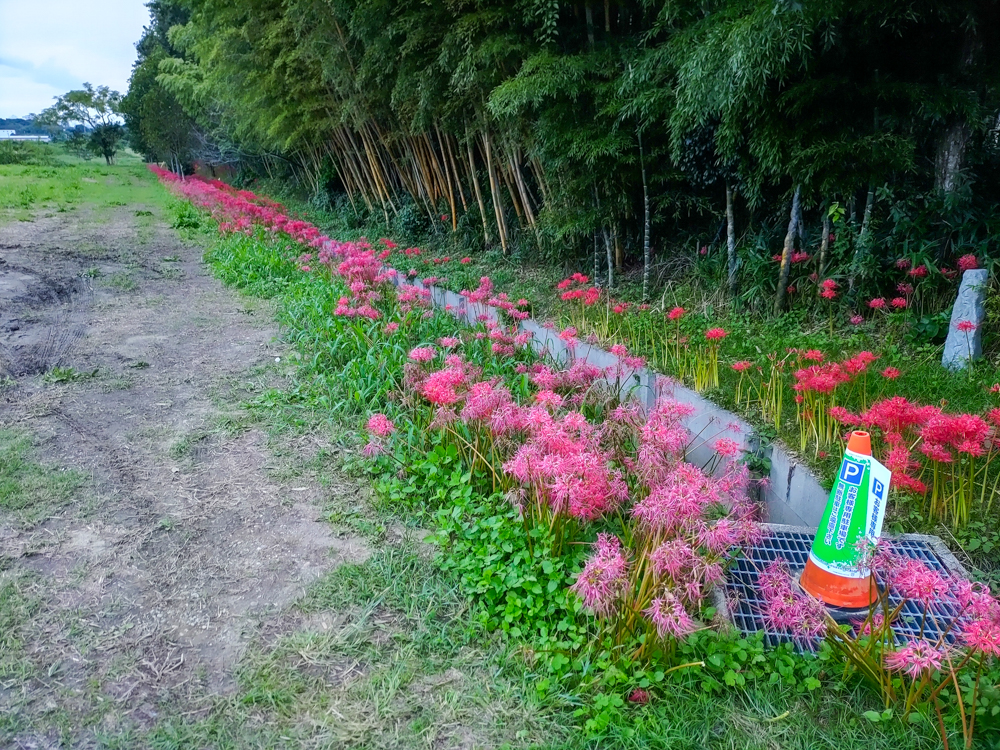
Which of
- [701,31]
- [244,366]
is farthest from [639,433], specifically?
[244,366]

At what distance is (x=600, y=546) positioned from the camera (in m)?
1.55

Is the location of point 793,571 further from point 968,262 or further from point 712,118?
point 712,118

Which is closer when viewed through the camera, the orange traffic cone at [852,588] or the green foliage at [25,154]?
the orange traffic cone at [852,588]

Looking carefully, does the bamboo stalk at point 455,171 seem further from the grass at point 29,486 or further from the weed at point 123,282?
the grass at point 29,486

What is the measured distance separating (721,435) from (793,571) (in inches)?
36.0

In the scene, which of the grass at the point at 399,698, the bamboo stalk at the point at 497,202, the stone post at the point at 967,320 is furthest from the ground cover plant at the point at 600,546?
the bamboo stalk at the point at 497,202

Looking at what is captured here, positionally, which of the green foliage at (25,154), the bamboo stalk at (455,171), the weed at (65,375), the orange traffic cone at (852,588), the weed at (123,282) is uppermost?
the green foliage at (25,154)

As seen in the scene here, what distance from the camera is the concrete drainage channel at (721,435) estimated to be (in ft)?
7.17

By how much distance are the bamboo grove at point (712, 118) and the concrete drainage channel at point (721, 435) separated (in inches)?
48.4

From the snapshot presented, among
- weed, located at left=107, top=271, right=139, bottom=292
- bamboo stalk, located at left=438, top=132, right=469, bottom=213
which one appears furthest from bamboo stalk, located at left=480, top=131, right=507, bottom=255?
weed, located at left=107, top=271, right=139, bottom=292

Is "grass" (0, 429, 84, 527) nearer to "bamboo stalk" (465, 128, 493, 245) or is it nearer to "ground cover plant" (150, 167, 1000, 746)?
"ground cover plant" (150, 167, 1000, 746)

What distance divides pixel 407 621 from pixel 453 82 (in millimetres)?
4197

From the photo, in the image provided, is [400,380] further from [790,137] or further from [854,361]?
[790,137]

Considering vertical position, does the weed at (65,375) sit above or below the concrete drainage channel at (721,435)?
above
